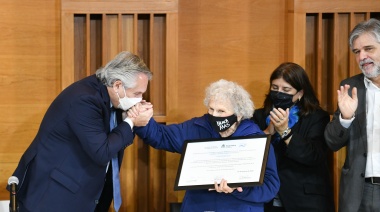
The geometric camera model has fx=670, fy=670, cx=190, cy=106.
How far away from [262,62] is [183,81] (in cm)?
53

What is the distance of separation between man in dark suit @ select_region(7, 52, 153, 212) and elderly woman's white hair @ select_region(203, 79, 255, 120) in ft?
1.19

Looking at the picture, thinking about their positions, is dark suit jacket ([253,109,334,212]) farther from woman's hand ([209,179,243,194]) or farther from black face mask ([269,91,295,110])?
woman's hand ([209,179,243,194])

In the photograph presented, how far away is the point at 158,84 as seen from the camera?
4281 millimetres

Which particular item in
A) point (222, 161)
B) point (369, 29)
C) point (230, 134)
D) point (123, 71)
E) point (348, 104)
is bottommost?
point (222, 161)

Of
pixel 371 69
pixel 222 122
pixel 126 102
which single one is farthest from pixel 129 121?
pixel 371 69

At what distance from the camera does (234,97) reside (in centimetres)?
336

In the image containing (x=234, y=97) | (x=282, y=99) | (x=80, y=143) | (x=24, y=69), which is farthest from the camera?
(x=24, y=69)

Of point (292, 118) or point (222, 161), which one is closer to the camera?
point (222, 161)

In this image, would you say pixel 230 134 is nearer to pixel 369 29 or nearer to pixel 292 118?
pixel 292 118

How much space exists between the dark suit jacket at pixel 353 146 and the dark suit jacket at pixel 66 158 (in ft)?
3.54

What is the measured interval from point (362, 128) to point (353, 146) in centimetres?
11

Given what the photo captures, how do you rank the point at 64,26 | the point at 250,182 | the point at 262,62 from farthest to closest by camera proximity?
the point at 262,62
the point at 64,26
the point at 250,182

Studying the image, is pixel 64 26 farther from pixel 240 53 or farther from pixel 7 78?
pixel 240 53

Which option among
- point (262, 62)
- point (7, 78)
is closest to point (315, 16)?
point (262, 62)
